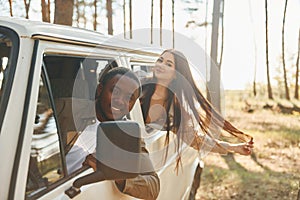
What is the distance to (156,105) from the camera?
273cm

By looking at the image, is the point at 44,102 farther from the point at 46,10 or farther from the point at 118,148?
the point at 46,10

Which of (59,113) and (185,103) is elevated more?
(59,113)

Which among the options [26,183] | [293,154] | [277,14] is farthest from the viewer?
[277,14]

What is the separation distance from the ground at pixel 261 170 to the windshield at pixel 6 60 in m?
3.26

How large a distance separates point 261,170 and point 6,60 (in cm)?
713

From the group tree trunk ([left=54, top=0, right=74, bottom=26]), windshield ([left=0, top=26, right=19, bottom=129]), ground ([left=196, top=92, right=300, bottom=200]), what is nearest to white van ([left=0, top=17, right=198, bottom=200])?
windshield ([left=0, top=26, right=19, bottom=129])

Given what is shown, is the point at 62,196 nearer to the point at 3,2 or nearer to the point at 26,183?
the point at 26,183

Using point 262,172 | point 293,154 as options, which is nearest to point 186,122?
point 262,172

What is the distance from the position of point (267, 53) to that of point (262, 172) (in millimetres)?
10426

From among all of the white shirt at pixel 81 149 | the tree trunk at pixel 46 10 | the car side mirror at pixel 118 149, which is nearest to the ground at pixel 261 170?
the white shirt at pixel 81 149

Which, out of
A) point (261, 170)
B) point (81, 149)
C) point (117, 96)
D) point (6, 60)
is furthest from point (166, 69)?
point (261, 170)

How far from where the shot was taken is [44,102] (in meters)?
1.74

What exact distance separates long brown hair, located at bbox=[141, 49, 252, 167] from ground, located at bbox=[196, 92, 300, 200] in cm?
180

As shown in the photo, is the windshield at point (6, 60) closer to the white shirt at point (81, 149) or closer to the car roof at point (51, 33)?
the car roof at point (51, 33)
